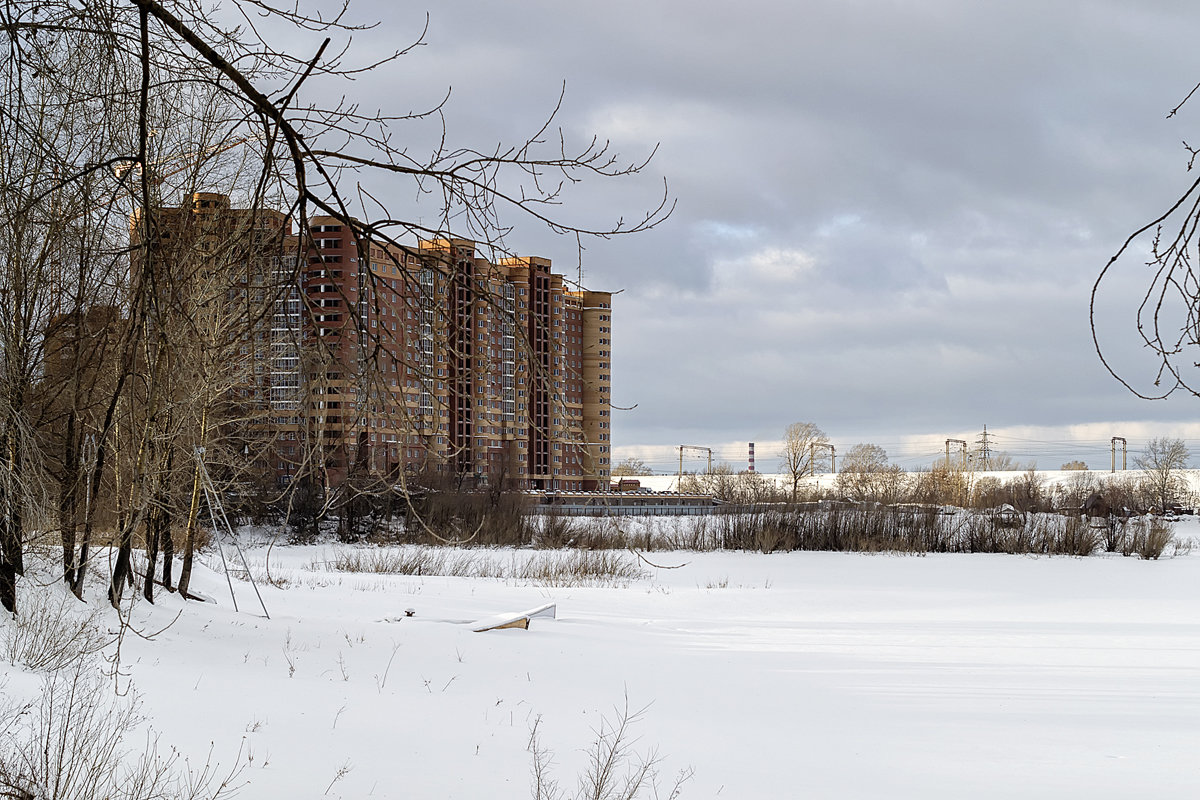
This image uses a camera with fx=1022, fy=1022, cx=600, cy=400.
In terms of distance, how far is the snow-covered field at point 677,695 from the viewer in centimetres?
790

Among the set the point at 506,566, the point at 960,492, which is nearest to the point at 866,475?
the point at 960,492

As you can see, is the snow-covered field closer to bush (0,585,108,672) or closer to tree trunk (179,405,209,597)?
bush (0,585,108,672)

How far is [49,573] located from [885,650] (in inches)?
439

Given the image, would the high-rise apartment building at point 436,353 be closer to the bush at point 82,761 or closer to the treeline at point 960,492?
the bush at point 82,761

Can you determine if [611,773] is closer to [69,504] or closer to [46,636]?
[46,636]

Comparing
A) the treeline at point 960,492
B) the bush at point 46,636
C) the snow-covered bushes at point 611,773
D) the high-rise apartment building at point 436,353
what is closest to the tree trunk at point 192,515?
the bush at point 46,636

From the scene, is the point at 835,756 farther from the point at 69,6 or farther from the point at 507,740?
the point at 69,6

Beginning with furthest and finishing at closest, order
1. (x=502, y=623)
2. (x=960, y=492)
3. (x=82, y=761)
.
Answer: (x=960, y=492) < (x=502, y=623) < (x=82, y=761)

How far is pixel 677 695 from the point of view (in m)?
11.0

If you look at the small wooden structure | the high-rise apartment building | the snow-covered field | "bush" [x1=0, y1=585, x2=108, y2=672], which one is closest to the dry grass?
the snow-covered field

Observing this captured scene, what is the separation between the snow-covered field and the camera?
790 centimetres

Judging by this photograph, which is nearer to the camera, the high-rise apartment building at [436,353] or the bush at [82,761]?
the high-rise apartment building at [436,353]

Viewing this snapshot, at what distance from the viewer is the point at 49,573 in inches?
399

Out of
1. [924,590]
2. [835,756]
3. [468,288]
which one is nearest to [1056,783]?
[835,756]
